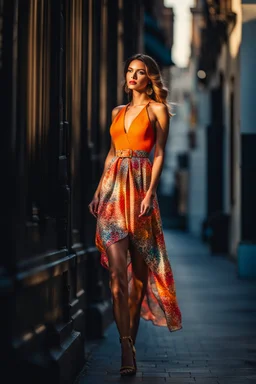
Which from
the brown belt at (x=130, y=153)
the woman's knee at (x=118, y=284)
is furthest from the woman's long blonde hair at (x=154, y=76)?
the woman's knee at (x=118, y=284)

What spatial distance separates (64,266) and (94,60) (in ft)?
Result: 12.0

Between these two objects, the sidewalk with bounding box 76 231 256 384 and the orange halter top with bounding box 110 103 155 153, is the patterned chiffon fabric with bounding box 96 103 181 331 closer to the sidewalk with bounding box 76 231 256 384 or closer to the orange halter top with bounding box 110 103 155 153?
the orange halter top with bounding box 110 103 155 153

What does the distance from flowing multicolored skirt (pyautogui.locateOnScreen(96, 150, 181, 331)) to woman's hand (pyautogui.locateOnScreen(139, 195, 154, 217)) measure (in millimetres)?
103

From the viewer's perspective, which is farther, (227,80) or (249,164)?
(227,80)

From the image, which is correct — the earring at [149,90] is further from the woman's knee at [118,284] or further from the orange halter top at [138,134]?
the woman's knee at [118,284]

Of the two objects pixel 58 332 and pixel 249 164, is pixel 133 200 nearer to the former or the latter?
pixel 58 332

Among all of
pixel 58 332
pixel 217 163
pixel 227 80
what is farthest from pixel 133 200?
pixel 217 163

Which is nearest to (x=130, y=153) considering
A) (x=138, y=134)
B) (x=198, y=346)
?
(x=138, y=134)

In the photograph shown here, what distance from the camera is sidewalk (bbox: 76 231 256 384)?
20.7 feet

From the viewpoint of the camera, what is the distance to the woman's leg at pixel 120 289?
6250 millimetres

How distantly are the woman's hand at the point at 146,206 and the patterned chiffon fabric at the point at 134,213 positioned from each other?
11 centimetres

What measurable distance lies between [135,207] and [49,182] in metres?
0.63

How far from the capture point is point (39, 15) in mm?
6172

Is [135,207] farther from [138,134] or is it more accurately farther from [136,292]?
[136,292]
